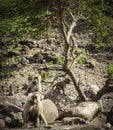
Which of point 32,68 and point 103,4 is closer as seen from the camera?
point 103,4

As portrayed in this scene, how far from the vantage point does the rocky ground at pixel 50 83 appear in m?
11.9

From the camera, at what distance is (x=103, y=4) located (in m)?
15.0

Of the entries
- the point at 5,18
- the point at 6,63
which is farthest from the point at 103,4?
the point at 6,63

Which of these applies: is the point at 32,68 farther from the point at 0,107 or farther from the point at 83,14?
the point at 0,107

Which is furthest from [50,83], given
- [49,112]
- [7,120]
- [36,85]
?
[7,120]

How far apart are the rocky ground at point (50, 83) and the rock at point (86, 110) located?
0.16m

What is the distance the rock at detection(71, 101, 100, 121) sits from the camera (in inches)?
492

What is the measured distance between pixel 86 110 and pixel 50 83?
520 centimetres

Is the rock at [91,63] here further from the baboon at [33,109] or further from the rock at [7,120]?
the rock at [7,120]

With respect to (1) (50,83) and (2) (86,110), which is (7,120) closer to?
(2) (86,110)

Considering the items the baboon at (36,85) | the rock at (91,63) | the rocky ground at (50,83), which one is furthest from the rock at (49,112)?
the rock at (91,63)

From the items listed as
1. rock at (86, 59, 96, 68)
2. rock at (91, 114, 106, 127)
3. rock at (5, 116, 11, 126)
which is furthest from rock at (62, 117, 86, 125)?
rock at (86, 59, 96, 68)

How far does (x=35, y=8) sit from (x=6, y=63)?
785 centimetres

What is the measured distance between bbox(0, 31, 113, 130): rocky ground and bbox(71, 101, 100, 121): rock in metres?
0.16
